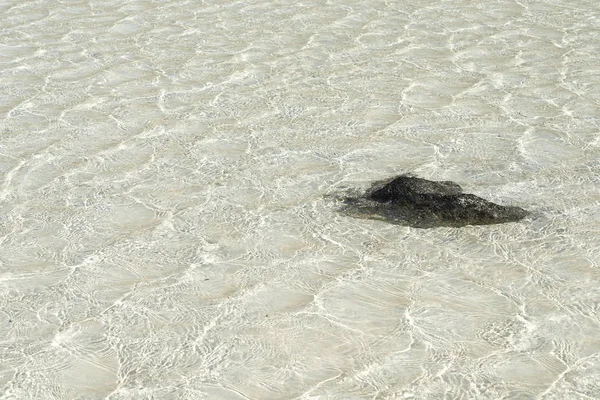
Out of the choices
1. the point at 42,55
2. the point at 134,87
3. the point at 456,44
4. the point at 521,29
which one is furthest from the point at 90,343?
the point at 521,29

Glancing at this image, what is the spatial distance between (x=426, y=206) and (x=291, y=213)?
0.48 metres

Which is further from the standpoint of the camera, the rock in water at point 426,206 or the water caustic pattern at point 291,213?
the rock in water at point 426,206

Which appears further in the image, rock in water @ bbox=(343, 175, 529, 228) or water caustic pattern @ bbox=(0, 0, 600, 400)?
rock in water @ bbox=(343, 175, 529, 228)

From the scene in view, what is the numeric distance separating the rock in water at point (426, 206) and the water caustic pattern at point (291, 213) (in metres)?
0.07

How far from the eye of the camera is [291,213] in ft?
12.0

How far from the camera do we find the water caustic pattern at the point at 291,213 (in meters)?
2.72

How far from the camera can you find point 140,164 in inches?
164

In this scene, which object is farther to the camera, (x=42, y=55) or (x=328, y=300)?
(x=42, y=55)

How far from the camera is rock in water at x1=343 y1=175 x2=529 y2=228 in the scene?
3545 mm

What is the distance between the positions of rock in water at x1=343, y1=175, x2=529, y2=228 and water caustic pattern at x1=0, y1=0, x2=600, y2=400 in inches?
2.8

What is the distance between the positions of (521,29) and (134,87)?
8.10 feet

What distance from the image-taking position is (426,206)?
3.62 m

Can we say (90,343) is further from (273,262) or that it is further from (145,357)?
(273,262)

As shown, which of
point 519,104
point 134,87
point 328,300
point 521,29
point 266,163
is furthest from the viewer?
point 521,29
